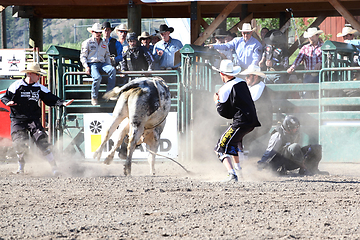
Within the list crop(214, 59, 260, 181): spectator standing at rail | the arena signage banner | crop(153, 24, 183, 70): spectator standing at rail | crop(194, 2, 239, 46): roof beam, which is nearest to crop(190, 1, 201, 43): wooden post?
crop(194, 2, 239, 46): roof beam

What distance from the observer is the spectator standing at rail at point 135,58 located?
33.6ft

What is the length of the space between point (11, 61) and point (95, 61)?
6.92 metres

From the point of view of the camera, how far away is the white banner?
1540 cm

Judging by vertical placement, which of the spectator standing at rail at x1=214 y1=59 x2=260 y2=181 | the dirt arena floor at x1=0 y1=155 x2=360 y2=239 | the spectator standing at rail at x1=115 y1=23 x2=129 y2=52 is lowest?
the dirt arena floor at x1=0 y1=155 x2=360 y2=239

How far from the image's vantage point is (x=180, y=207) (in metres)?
5.16

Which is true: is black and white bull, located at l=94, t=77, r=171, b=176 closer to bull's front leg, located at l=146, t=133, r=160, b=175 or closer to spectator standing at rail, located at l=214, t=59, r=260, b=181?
bull's front leg, located at l=146, t=133, r=160, b=175

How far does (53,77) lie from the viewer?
33.8 feet

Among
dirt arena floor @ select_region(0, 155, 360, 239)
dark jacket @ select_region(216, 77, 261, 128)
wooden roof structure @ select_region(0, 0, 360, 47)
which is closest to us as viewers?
dirt arena floor @ select_region(0, 155, 360, 239)

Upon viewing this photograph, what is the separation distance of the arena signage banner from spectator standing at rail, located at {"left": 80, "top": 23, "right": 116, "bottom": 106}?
395 mm

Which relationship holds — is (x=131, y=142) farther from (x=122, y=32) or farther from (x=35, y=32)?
(x=35, y=32)

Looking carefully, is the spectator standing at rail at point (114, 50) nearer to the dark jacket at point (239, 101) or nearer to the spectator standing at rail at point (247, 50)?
the spectator standing at rail at point (247, 50)

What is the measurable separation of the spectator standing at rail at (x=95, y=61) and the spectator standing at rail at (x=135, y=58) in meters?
0.54

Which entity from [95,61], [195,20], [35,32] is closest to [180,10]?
[195,20]

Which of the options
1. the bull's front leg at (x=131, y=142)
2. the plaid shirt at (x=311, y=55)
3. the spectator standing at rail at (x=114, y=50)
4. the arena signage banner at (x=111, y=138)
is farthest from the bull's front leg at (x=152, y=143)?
the plaid shirt at (x=311, y=55)
